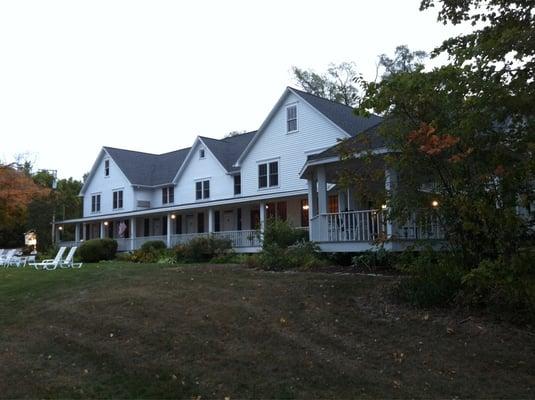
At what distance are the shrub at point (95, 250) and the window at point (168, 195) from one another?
7.69 metres

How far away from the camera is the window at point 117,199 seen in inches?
1500

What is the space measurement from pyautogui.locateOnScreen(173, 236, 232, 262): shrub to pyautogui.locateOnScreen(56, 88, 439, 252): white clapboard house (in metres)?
1.59

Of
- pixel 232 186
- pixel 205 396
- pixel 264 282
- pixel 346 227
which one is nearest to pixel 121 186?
pixel 232 186

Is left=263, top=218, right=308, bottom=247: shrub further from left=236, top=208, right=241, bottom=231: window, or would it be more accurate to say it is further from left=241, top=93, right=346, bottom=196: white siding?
left=236, top=208, right=241, bottom=231: window

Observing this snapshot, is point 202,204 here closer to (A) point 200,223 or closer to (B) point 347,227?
(A) point 200,223

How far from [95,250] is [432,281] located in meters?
21.4

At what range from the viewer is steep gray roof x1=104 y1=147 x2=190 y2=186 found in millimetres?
37500

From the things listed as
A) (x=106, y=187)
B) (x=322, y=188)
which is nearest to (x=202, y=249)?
(x=322, y=188)

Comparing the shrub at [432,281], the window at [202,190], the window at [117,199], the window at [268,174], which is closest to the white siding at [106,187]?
the window at [117,199]

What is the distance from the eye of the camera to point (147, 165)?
131ft

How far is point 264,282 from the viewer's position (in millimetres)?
12211

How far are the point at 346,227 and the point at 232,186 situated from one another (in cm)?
1584

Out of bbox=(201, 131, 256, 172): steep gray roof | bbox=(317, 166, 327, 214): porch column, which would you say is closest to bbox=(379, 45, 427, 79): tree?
bbox=(201, 131, 256, 172): steep gray roof

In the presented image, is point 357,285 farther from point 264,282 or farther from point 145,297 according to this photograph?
point 145,297
